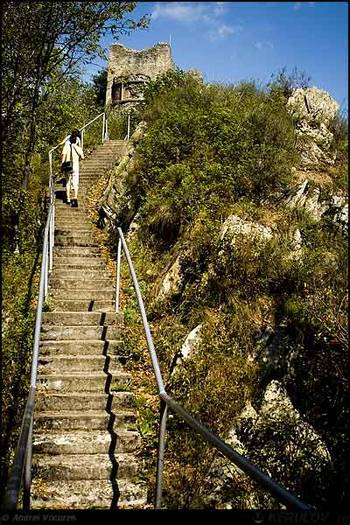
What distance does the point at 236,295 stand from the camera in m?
7.11

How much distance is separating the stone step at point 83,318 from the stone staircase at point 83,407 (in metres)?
0.01

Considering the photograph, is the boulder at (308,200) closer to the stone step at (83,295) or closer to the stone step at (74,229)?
the stone step at (83,295)

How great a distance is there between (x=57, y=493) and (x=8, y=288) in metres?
4.32

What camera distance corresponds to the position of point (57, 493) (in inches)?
191

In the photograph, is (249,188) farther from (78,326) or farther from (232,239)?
(78,326)

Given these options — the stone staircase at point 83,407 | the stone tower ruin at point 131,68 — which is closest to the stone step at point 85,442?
the stone staircase at point 83,407

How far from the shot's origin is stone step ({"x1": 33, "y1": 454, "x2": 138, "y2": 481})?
16.3 ft

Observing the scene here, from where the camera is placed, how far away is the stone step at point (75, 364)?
251 inches

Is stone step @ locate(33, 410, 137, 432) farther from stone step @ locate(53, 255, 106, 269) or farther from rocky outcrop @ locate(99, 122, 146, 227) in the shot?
rocky outcrop @ locate(99, 122, 146, 227)

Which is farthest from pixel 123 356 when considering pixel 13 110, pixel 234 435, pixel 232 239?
pixel 13 110

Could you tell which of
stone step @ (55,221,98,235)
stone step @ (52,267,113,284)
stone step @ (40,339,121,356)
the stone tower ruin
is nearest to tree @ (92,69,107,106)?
the stone tower ruin

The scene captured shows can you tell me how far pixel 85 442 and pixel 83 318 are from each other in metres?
2.38

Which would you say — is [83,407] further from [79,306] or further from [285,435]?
[285,435]

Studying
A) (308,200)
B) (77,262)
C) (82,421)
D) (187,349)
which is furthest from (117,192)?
(82,421)
